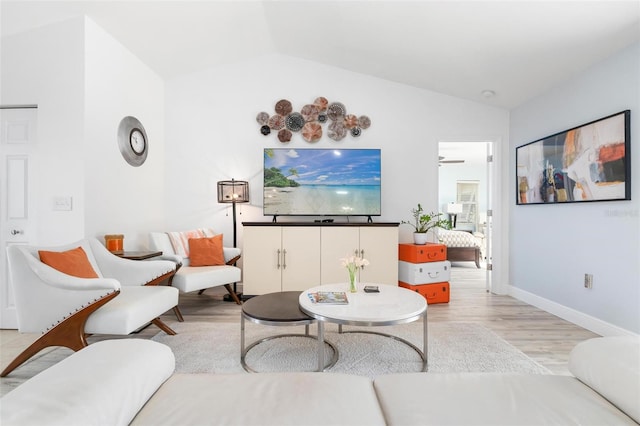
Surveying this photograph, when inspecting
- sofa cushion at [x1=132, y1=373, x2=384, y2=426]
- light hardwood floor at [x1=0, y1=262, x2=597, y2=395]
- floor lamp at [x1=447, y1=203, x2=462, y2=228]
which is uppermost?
floor lamp at [x1=447, y1=203, x2=462, y2=228]

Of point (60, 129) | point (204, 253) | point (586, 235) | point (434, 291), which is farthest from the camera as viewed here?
point (434, 291)

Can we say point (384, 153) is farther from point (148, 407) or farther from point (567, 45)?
point (148, 407)

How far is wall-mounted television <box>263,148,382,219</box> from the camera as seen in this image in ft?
13.2

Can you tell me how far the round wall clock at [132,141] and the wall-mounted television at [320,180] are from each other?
136cm

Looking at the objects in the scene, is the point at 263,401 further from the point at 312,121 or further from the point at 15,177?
the point at 312,121

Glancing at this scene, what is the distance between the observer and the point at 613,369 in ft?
3.10

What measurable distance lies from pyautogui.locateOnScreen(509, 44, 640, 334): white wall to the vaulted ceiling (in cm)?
21

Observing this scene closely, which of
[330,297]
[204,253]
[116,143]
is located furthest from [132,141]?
[330,297]

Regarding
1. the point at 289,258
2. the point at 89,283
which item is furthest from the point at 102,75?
the point at 289,258

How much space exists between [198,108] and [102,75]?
1.28 metres

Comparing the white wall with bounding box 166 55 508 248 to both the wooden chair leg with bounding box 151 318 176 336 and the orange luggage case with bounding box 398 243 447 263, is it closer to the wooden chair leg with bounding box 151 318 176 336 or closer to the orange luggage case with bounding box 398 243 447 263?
the orange luggage case with bounding box 398 243 447 263

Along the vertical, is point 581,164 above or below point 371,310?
above

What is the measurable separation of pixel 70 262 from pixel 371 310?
202 centimetres

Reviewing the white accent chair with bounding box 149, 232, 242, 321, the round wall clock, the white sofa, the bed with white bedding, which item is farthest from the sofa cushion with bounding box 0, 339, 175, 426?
the bed with white bedding
